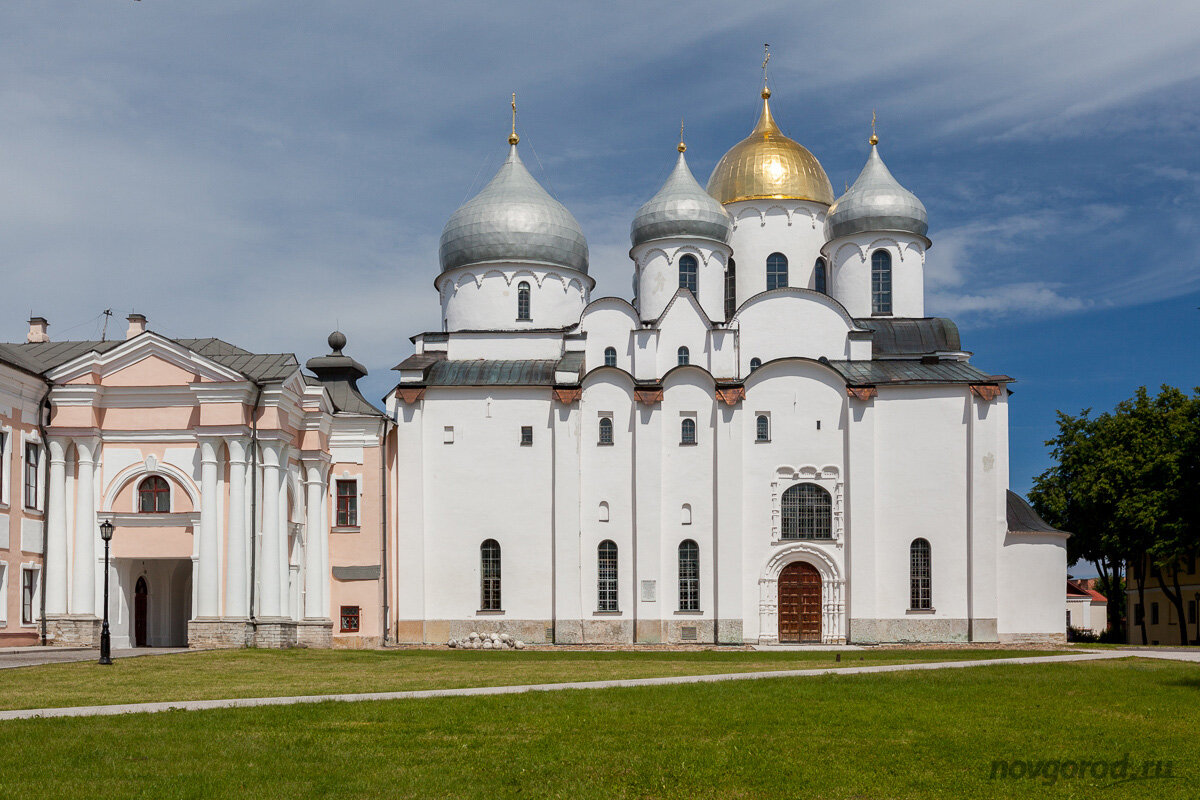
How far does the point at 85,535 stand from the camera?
106 ft

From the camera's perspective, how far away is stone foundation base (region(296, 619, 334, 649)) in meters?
35.8

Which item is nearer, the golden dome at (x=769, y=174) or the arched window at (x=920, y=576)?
the arched window at (x=920, y=576)

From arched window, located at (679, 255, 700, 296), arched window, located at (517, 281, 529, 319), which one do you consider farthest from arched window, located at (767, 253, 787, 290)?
arched window, located at (517, 281, 529, 319)

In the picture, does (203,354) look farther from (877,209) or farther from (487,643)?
(877,209)

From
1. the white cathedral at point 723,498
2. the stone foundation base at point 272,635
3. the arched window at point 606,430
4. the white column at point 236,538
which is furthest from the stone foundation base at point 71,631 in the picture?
the arched window at point 606,430

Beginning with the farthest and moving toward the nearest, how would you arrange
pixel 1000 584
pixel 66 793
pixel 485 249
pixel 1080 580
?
1. pixel 1080 580
2. pixel 485 249
3. pixel 1000 584
4. pixel 66 793

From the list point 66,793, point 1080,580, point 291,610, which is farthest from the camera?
point 1080,580

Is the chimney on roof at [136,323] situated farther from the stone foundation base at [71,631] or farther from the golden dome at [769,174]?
the golden dome at [769,174]

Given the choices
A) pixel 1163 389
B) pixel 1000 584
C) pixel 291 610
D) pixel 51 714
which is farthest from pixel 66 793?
pixel 1163 389

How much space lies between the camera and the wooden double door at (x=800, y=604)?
39.9m

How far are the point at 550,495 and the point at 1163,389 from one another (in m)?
22.7

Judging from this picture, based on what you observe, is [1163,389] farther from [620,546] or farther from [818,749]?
[818,749]

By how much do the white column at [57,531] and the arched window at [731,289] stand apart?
2345cm

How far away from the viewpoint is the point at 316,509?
124 feet
